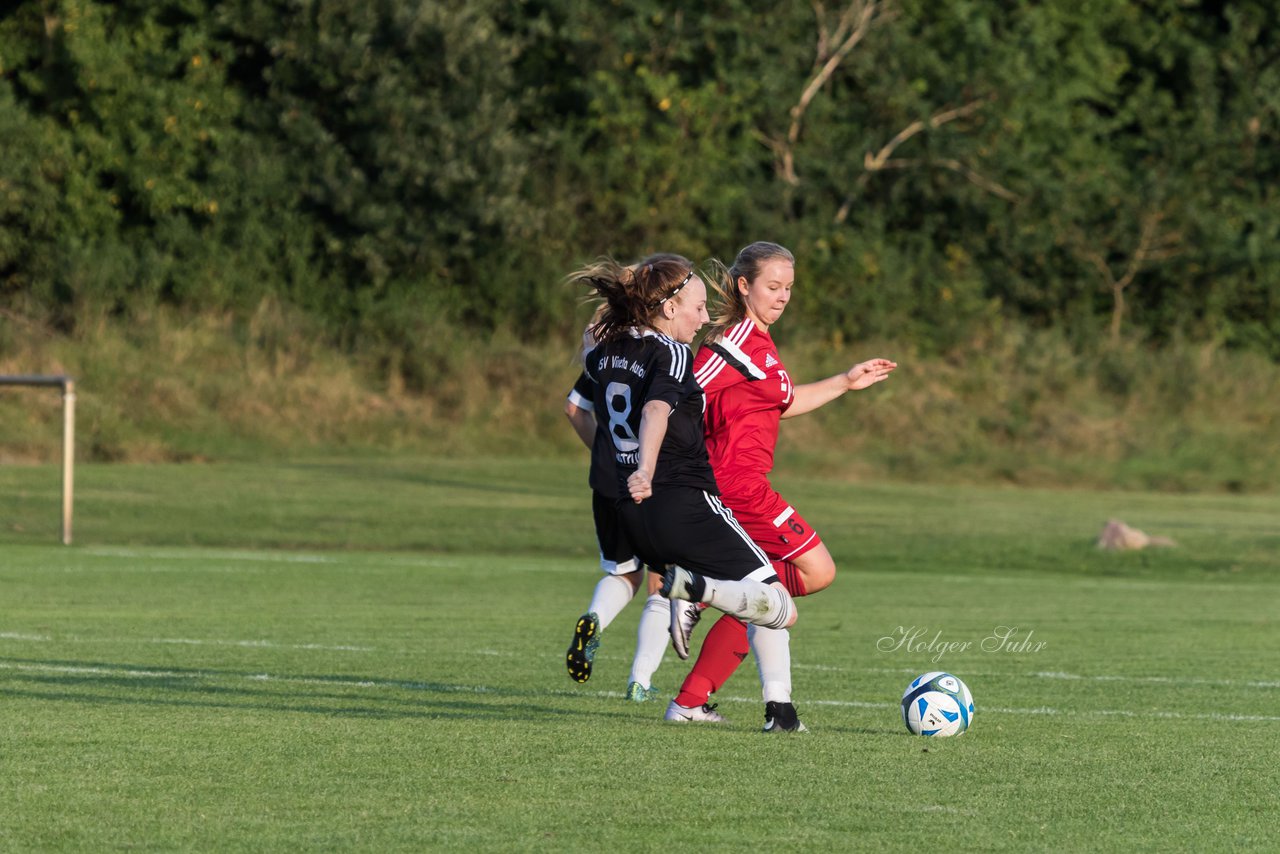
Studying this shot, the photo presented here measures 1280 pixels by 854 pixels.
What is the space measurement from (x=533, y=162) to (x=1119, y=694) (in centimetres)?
2842

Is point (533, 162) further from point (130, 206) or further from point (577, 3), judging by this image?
point (130, 206)

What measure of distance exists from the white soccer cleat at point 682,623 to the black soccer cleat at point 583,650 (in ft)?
1.48

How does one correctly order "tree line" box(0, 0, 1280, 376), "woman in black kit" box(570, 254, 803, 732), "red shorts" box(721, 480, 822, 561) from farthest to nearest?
1. "tree line" box(0, 0, 1280, 376)
2. "red shorts" box(721, 480, 822, 561)
3. "woman in black kit" box(570, 254, 803, 732)

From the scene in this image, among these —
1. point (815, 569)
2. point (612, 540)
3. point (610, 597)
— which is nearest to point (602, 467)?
point (612, 540)

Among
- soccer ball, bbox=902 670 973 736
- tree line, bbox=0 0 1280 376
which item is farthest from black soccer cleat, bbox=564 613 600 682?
tree line, bbox=0 0 1280 376

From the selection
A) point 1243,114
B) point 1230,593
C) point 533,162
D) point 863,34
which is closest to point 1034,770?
point 1230,593

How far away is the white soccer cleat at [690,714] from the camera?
7148 mm

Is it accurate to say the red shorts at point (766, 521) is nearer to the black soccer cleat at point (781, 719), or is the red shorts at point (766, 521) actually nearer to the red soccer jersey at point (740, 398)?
the red soccer jersey at point (740, 398)

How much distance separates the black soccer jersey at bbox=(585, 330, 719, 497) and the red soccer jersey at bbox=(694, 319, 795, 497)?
1.59 feet

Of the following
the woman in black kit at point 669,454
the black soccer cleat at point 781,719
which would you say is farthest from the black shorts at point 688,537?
the black soccer cleat at point 781,719

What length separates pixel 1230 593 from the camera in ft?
53.9

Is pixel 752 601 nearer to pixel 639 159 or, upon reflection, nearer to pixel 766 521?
pixel 766 521

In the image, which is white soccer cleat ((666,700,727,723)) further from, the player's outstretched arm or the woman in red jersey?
the player's outstretched arm

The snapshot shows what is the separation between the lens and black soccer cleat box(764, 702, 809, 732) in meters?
6.86
